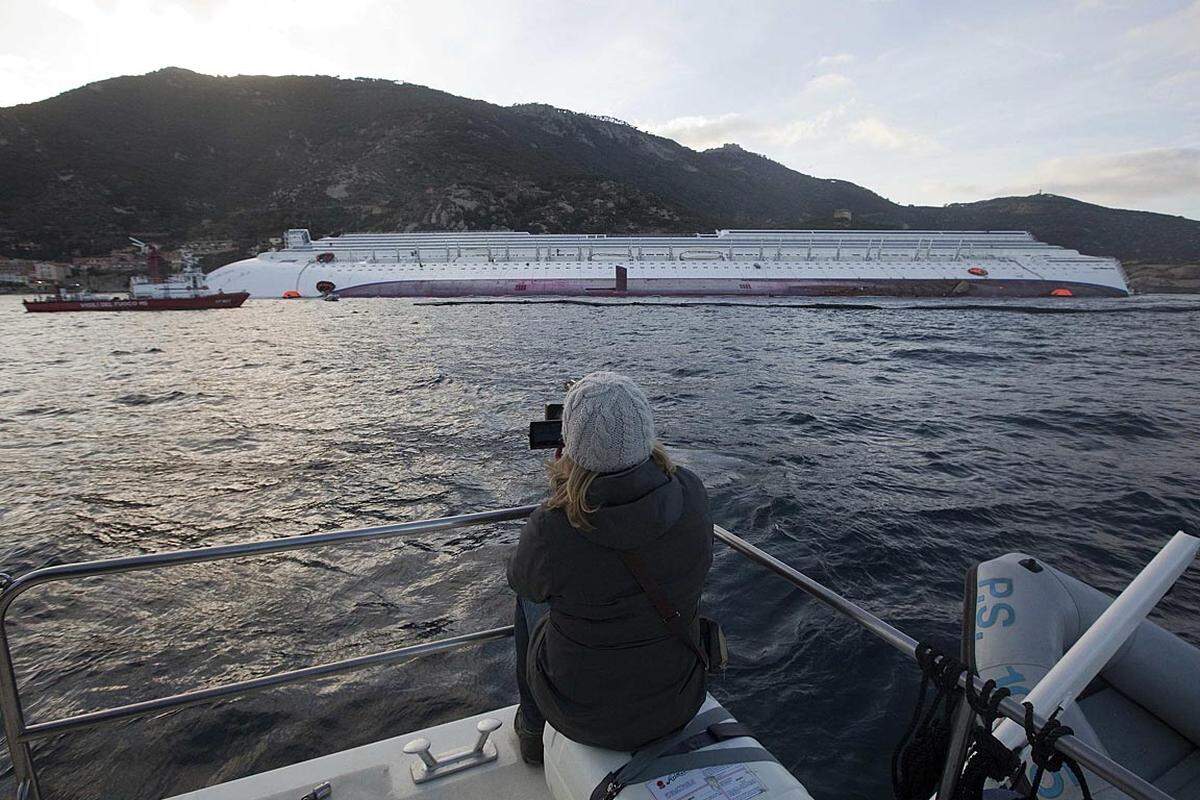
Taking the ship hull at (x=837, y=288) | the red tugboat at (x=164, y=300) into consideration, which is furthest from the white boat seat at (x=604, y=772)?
the red tugboat at (x=164, y=300)

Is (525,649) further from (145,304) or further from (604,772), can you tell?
(145,304)

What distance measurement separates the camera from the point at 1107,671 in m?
2.81

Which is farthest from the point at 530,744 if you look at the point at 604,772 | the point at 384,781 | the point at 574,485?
the point at 574,485

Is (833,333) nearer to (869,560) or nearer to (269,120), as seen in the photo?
(869,560)

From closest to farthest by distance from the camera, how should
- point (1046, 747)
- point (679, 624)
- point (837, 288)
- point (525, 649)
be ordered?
point (1046, 747) < point (679, 624) < point (525, 649) < point (837, 288)

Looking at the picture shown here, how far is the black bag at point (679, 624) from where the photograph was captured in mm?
1601

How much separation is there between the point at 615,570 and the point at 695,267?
4995 cm

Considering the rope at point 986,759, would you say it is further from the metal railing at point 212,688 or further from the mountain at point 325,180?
the mountain at point 325,180

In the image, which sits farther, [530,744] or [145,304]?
[145,304]

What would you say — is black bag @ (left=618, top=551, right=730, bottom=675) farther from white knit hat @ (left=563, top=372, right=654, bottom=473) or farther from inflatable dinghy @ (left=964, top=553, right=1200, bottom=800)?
inflatable dinghy @ (left=964, top=553, right=1200, bottom=800)

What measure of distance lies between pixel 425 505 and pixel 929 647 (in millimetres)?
6965

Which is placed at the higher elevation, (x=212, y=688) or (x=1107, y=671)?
(x=212, y=688)

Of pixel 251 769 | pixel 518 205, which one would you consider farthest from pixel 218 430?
pixel 518 205

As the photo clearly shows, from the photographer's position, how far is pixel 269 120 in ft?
423
